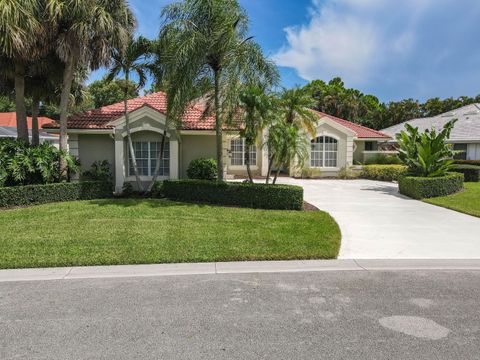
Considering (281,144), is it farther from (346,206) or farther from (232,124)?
(346,206)

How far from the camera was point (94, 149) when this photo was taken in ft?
55.1

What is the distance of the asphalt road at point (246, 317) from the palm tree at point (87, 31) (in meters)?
9.89

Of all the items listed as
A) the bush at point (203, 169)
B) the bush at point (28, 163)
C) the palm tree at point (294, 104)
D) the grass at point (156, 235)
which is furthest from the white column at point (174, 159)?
the palm tree at point (294, 104)

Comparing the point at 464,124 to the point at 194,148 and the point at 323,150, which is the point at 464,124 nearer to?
the point at 323,150

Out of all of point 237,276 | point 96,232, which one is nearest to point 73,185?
point 96,232

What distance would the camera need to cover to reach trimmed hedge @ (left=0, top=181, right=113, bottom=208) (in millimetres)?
12031

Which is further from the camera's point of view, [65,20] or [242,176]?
[242,176]

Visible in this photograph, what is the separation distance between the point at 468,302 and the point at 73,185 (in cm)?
1274

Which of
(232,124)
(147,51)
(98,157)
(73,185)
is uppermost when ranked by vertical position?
(147,51)

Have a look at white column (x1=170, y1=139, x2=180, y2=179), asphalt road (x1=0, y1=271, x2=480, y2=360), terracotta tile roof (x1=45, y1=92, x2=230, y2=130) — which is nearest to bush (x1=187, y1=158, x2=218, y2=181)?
white column (x1=170, y1=139, x2=180, y2=179)

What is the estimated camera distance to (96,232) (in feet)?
28.5

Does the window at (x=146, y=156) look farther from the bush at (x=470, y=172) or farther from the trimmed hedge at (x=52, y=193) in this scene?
the bush at (x=470, y=172)

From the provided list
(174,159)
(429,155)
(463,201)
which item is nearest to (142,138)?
(174,159)

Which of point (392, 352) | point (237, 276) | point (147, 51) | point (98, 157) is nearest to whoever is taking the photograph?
point (392, 352)
